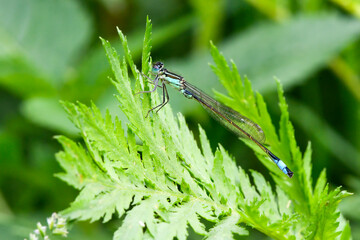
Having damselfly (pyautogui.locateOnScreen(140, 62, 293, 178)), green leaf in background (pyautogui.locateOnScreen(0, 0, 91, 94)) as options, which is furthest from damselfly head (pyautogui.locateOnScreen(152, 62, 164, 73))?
green leaf in background (pyautogui.locateOnScreen(0, 0, 91, 94))

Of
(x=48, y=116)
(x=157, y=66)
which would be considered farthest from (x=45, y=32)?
(x=157, y=66)

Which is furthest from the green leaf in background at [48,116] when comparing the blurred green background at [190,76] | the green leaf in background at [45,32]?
the green leaf in background at [45,32]

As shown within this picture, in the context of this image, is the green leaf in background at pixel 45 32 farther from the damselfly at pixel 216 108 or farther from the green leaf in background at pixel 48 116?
the damselfly at pixel 216 108

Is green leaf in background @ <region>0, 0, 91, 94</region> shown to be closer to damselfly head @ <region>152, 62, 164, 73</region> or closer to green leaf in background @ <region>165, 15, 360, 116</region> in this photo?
green leaf in background @ <region>165, 15, 360, 116</region>

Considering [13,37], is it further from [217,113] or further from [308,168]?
[308,168]

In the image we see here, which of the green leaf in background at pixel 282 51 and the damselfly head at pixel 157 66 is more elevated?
the green leaf in background at pixel 282 51

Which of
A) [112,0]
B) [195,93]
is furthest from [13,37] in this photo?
[195,93]

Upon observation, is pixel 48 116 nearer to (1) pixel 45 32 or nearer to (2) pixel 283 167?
(1) pixel 45 32
